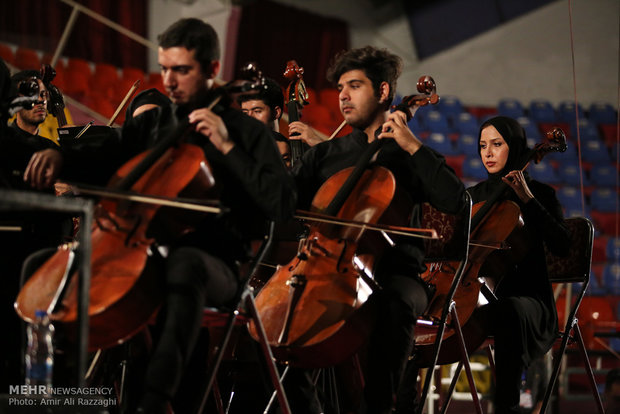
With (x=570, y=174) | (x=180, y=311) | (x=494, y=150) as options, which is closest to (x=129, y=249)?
(x=180, y=311)

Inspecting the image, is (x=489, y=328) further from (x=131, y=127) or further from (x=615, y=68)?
(x=615, y=68)

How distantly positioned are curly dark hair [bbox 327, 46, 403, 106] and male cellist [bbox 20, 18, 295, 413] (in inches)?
23.1

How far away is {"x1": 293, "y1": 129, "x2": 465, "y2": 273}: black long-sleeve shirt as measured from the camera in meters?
2.33

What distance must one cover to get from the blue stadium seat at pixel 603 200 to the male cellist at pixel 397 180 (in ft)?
20.4

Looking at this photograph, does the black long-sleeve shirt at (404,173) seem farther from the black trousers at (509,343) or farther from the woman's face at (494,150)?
the woman's face at (494,150)

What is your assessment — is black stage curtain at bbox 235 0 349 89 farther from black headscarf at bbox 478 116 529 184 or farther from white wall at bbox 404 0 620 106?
black headscarf at bbox 478 116 529 184

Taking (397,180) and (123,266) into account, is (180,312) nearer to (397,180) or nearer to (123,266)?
(123,266)

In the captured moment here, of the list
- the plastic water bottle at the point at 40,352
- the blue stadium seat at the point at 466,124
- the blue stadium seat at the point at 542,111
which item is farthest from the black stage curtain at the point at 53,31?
the plastic water bottle at the point at 40,352

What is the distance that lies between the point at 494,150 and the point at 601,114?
6.70 m

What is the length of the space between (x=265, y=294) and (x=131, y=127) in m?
0.57

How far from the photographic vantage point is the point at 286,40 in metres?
8.84

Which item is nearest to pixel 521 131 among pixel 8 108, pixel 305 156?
pixel 305 156

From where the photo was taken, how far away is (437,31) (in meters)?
9.72

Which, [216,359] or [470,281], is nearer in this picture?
[216,359]
